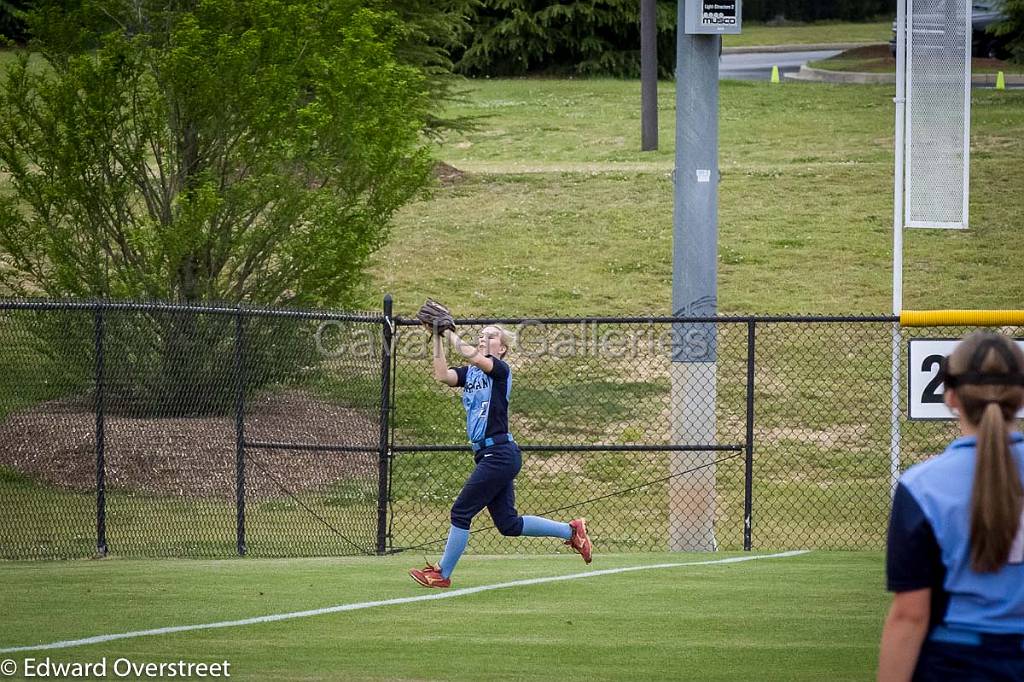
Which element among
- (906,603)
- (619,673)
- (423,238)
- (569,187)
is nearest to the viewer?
(906,603)

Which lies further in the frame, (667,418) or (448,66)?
(448,66)

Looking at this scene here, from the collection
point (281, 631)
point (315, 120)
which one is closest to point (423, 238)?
point (315, 120)

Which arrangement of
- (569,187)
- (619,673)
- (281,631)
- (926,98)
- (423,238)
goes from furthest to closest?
(569,187) → (423,238) → (926,98) → (281,631) → (619,673)

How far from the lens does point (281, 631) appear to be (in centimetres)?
683

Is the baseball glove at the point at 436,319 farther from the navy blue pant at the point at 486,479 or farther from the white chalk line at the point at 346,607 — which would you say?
the white chalk line at the point at 346,607

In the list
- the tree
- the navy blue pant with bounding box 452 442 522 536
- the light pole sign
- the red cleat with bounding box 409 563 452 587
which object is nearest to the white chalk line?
the red cleat with bounding box 409 563 452 587

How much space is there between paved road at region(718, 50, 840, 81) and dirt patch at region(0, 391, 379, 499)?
26339 millimetres

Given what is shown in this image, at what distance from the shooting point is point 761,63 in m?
42.3

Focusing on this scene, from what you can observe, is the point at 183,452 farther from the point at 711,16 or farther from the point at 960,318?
the point at 960,318

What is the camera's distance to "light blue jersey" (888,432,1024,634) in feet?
9.93

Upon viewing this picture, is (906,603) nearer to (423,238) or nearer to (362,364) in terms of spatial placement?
(362,364)

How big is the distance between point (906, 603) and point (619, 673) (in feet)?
10.6
